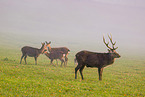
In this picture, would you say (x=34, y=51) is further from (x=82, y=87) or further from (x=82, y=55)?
(x=82, y=87)

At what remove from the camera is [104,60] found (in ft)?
48.6

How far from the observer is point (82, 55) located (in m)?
14.8

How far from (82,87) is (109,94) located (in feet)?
6.43

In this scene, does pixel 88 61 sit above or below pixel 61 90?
above

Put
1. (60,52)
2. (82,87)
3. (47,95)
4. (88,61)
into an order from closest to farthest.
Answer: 1. (47,95)
2. (82,87)
3. (88,61)
4. (60,52)

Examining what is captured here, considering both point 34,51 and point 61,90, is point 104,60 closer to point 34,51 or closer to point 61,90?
point 61,90

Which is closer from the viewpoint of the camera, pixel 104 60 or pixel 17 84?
pixel 17 84

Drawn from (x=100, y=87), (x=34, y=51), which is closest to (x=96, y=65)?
(x=100, y=87)

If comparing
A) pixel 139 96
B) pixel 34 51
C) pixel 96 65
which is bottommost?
pixel 139 96

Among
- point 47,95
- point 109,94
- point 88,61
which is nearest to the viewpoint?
point 47,95

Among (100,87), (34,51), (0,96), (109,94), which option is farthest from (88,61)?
(34,51)

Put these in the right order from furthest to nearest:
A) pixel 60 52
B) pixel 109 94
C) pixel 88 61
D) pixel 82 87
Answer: pixel 60 52, pixel 88 61, pixel 82 87, pixel 109 94

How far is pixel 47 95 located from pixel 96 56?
6497 mm

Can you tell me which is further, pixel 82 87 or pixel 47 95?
pixel 82 87
